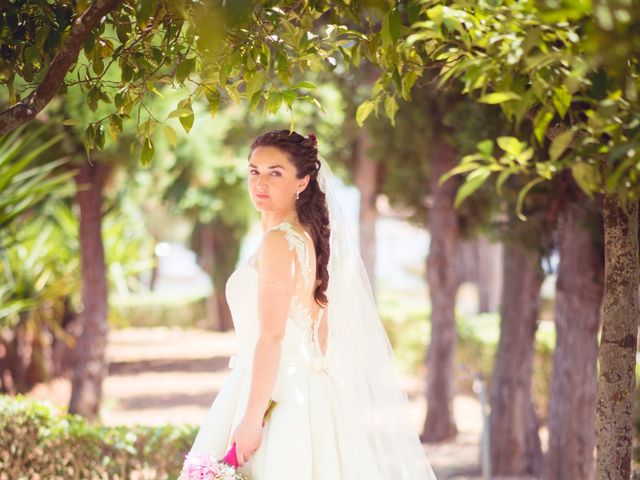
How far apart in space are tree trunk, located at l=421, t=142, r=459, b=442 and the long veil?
5615mm

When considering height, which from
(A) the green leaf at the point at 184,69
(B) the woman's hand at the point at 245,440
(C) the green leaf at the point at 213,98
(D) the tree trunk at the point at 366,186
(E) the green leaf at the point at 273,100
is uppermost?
(D) the tree trunk at the point at 366,186

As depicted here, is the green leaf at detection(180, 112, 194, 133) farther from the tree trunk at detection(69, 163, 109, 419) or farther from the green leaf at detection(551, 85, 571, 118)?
the tree trunk at detection(69, 163, 109, 419)

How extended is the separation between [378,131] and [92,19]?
7252mm

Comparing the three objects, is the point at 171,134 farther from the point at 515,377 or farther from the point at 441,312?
the point at 441,312

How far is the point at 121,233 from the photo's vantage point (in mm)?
12312

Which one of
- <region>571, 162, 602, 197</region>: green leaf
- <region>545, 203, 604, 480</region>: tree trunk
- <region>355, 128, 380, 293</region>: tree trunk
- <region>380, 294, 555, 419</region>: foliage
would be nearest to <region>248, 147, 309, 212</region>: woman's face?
<region>571, 162, 602, 197</region>: green leaf

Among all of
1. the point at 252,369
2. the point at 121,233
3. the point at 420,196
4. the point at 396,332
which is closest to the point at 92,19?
the point at 252,369

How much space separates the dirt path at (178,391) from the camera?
930cm

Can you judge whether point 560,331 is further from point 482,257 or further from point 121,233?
point 482,257

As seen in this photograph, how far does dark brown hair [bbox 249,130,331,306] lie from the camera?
331 cm

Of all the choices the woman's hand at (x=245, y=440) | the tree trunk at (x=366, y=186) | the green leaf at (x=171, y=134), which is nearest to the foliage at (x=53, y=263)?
the tree trunk at (x=366, y=186)

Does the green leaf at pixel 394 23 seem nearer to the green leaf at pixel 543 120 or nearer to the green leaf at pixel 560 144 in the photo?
the green leaf at pixel 543 120

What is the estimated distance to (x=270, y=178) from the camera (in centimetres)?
329

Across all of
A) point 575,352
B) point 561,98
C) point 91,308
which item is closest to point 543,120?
point 561,98
